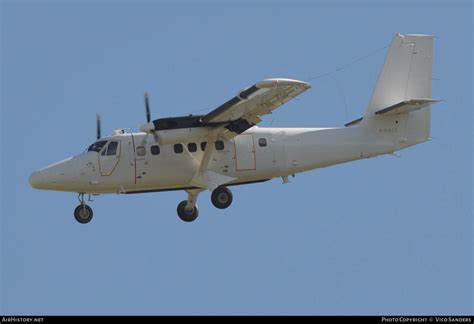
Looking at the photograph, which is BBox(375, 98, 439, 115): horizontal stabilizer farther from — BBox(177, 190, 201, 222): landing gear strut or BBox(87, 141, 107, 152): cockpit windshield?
BBox(87, 141, 107, 152): cockpit windshield

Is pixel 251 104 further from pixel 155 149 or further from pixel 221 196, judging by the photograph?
pixel 155 149

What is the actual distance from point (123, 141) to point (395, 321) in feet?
32.5

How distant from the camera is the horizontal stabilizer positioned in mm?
34656

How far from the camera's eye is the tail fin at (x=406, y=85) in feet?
118

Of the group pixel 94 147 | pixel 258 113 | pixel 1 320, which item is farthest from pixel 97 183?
pixel 1 320

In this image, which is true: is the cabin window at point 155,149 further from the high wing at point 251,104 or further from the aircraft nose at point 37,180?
the aircraft nose at point 37,180

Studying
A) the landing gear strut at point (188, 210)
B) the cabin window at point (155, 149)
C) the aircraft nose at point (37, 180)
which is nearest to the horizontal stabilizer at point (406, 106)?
the landing gear strut at point (188, 210)

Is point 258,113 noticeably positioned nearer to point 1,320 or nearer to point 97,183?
point 97,183

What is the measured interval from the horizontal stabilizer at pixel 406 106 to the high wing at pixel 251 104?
12.2 ft

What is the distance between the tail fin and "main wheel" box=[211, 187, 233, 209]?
4296 millimetres

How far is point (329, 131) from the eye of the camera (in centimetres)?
3544

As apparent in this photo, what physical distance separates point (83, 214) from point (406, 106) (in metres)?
9.05

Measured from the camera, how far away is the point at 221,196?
34688mm

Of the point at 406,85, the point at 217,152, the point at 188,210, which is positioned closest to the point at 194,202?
the point at 188,210
